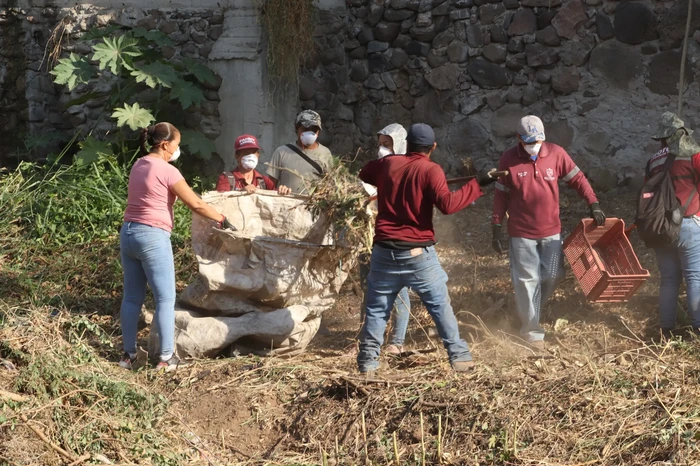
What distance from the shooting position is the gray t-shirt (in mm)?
6328

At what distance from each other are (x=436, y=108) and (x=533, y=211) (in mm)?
3294

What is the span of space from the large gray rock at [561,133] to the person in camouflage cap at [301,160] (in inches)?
108

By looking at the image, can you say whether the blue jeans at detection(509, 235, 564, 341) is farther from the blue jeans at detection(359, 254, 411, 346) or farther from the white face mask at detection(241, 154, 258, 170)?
the white face mask at detection(241, 154, 258, 170)

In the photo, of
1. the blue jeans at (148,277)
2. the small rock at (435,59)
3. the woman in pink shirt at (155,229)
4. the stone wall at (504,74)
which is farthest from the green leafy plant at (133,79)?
the blue jeans at (148,277)

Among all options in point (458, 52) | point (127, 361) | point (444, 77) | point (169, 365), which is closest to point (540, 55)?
point (458, 52)

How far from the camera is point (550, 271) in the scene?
237 inches

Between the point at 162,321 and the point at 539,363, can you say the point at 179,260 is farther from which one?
the point at 539,363

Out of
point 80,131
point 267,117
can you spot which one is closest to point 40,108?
point 80,131

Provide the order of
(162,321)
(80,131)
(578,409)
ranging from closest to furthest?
(578,409), (162,321), (80,131)

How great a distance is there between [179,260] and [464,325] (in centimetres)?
245

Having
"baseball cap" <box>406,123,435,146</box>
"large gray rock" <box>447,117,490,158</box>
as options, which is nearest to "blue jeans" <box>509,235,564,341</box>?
"baseball cap" <box>406,123,435,146</box>

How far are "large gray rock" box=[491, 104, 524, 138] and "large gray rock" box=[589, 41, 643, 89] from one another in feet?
2.55

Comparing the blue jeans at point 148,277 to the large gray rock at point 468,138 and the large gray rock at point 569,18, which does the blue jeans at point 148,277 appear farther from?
the large gray rock at point 569,18

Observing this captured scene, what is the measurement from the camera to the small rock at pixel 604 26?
8.02 meters
